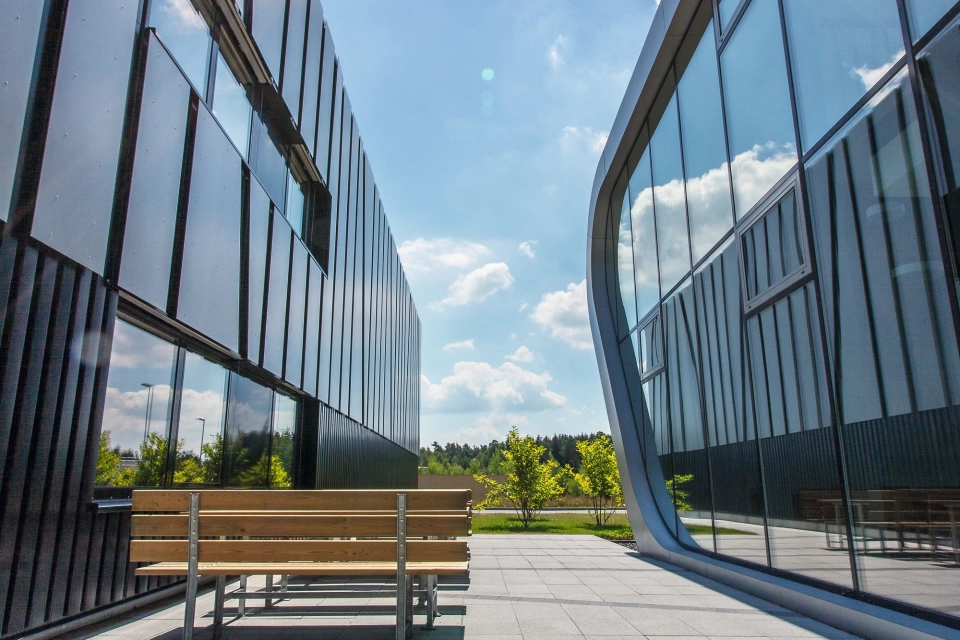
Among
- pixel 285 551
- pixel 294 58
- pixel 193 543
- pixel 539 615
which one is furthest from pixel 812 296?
pixel 294 58

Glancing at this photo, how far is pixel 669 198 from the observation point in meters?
10.9

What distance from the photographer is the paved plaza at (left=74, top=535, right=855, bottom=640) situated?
16.9ft

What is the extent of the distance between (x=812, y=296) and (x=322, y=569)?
5100mm

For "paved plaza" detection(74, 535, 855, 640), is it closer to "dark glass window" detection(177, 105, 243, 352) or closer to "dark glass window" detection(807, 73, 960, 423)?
"dark glass window" detection(807, 73, 960, 423)

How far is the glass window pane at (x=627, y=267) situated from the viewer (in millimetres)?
13398

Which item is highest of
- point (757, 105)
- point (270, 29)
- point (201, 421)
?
point (270, 29)

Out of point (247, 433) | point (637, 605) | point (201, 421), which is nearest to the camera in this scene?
point (637, 605)

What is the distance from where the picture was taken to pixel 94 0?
524cm

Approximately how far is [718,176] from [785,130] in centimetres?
197

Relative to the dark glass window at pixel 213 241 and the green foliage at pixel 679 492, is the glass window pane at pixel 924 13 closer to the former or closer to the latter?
the dark glass window at pixel 213 241

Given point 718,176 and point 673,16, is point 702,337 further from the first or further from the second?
point 673,16

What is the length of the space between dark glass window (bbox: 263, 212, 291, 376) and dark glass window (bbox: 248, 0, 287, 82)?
7.35 ft

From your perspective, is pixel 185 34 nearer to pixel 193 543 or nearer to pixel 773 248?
pixel 193 543

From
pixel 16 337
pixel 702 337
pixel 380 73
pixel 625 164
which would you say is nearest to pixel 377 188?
pixel 380 73
